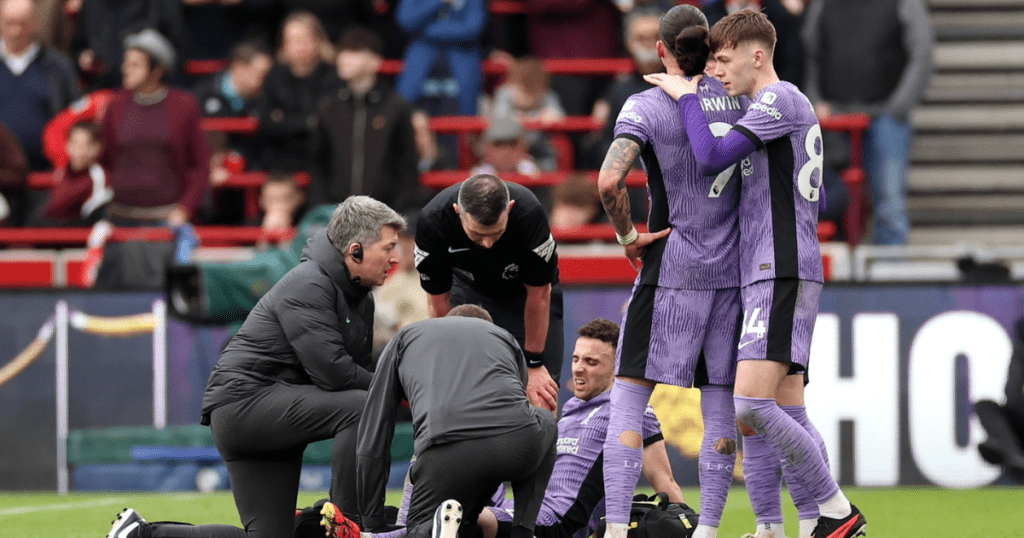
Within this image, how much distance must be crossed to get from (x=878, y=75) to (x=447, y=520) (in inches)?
340

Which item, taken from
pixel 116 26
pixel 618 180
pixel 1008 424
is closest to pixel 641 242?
pixel 618 180

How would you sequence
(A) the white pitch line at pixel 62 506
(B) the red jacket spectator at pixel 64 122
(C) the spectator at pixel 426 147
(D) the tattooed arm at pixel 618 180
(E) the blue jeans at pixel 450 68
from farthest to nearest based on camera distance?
(E) the blue jeans at pixel 450 68
(B) the red jacket spectator at pixel 64 122
(C) the spectator at pixel 426 147
(A) the white pitch line at pixel 62 506
(D) the tattooed arm at pixel 618 180

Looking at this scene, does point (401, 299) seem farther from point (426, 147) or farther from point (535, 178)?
point (426, 147)

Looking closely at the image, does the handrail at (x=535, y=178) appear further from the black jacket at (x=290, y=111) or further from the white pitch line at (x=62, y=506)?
the white pitch line at (x=62, y=506)

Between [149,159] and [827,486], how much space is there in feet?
25.8

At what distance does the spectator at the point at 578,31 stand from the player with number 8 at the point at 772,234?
777cm

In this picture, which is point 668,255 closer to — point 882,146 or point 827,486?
point 827,486

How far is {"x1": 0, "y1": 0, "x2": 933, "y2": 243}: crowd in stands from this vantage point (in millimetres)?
11922

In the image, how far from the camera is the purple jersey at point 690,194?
6027 millimetres

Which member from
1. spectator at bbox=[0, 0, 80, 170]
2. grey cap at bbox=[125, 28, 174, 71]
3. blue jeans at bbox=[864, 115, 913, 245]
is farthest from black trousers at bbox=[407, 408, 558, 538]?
spectator at bbox=[0, 0, 80, 170]

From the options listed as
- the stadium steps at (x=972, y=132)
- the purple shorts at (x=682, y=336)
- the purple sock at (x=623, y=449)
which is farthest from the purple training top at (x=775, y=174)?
the stadium steps at (x=972, y=132)

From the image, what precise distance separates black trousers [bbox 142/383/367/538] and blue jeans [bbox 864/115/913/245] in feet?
24.0

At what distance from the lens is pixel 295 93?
508 inches

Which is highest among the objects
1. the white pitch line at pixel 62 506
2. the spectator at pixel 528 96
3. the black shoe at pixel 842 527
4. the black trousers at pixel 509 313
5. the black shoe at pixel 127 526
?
the spectator at pixel 528 96
